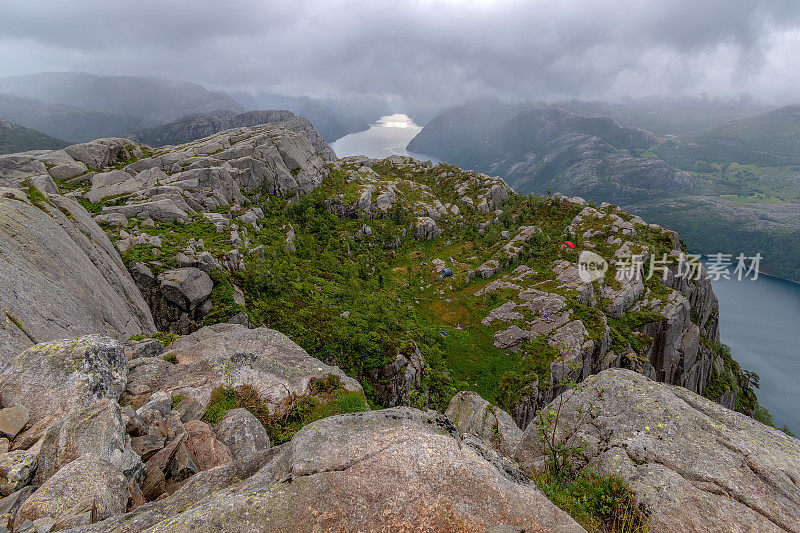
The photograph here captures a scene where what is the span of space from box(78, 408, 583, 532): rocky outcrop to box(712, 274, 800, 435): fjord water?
150 m

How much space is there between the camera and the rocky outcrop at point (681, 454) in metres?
8.54

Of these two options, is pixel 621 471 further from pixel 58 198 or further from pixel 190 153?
pixel 190 153

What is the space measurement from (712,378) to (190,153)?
111418 mm

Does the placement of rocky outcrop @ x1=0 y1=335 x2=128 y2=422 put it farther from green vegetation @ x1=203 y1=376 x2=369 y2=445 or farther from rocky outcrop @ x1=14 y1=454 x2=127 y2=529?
rocky outcrop @ x1=14 y1=454 x2=127 y2=529

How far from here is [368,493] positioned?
701 centimetres

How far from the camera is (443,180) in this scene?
11919 cm

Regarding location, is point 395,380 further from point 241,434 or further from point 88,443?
point 88,443

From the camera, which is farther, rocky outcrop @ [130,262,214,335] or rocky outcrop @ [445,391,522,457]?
rocky outcrop @ [130,262,214,335]

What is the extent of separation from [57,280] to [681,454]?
28820mm

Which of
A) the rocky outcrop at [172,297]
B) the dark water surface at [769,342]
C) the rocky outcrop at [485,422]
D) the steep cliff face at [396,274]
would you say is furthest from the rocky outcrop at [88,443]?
the dark water surface at [769,342]

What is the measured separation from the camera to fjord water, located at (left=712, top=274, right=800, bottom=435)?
109m

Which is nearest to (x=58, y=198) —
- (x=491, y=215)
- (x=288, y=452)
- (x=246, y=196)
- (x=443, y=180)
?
(x=288, y=452)

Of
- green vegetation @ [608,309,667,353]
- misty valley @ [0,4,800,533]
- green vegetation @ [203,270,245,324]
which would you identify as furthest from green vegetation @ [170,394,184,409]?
green vegetation @ [608,309,667,353]

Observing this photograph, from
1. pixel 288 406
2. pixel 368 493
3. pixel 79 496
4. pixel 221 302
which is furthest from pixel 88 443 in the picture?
pixel 221 302
